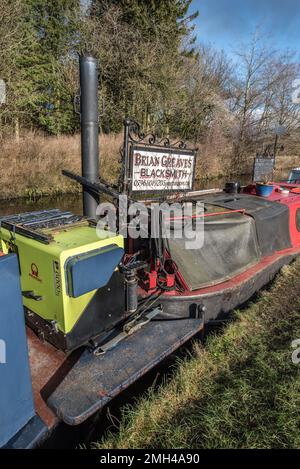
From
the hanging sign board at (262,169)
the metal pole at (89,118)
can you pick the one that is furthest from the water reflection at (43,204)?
the metal pole at (89,118)

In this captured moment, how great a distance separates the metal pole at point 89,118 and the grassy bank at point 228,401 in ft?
8.55

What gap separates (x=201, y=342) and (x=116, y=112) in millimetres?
18742

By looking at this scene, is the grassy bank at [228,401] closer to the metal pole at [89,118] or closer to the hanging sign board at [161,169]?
Result: the hanging sign board at [161,169]

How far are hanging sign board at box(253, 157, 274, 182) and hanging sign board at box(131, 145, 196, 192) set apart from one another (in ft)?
12.1

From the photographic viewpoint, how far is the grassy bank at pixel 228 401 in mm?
2094

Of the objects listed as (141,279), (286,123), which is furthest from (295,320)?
(286,123)

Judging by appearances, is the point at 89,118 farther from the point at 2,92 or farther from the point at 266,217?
the point at 2,92

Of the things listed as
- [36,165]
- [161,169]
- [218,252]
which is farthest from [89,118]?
[36,165]

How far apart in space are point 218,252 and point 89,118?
2474 millimetres

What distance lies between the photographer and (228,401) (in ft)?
7.68

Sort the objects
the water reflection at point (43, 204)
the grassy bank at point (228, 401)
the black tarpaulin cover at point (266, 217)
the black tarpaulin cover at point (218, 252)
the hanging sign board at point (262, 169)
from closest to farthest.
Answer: the grassy bank at point (228, 401) → the black tarpaulin cover at point (218, 252) → the black tarpaulin cover at point (266, 217) → the hanging sign board at point (262, 169) → the water reflection at point (43, 204)

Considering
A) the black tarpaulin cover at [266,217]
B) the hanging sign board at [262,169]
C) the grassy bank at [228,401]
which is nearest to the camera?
the grassy bank at [228,401]

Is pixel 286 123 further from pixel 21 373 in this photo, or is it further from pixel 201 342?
pixel 21 373
